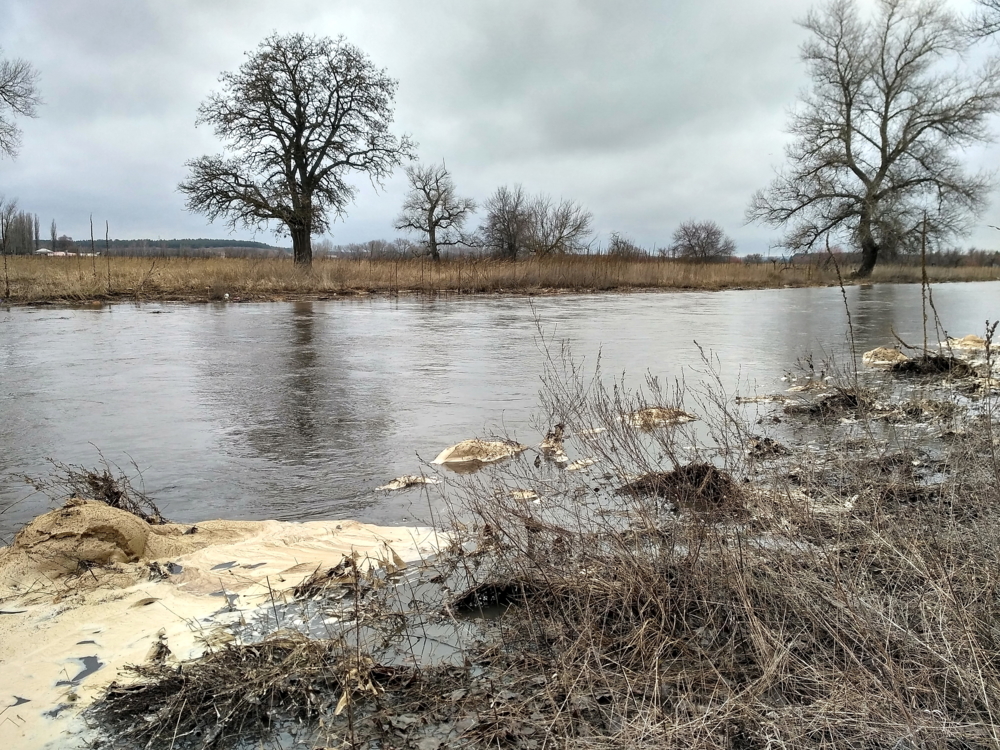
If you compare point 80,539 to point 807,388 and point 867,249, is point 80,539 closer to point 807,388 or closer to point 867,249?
point 807,388

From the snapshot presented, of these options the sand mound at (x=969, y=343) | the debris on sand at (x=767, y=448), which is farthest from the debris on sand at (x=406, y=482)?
the sand mound at (x=969, y=343)

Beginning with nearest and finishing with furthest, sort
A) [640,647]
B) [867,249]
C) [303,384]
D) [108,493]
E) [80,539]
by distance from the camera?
[640,647]
[80,539]
[108,493]
[303,384]
[867,249]

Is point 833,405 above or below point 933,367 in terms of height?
below

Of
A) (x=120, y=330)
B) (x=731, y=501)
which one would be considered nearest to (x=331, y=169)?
(x=120, y=330)

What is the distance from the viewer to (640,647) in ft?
8.02

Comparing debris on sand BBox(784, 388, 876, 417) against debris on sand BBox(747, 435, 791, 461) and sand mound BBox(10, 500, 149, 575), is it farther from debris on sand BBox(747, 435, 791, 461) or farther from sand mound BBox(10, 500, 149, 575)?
sand mound BBox(10, 500, 149, 575)

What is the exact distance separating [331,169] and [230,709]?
3021 centimetres

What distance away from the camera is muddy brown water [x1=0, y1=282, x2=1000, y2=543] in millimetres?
Result: 4875

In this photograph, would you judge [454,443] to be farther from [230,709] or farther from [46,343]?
[46,343]

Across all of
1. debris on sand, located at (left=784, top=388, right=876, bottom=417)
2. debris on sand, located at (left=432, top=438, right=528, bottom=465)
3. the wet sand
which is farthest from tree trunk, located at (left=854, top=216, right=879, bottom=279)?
the wet sand

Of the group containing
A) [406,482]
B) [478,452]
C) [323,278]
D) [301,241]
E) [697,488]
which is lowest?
[406,482]

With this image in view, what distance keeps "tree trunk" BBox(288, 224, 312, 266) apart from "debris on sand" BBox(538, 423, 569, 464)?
25.7m

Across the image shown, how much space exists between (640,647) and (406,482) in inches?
104

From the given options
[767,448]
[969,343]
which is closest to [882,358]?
[969,343]
